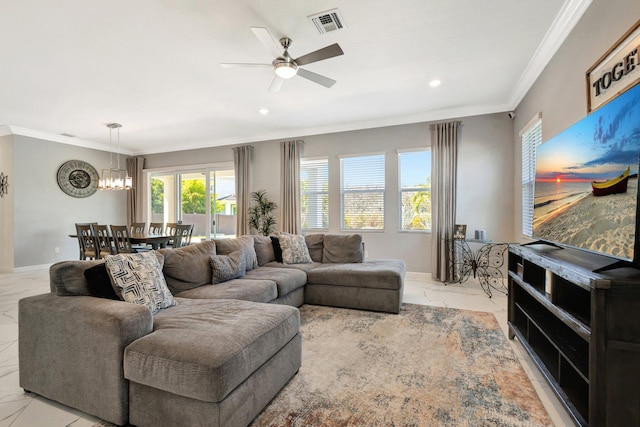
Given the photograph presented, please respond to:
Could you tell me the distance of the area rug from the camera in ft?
5.56

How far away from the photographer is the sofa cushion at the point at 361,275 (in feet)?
11.3

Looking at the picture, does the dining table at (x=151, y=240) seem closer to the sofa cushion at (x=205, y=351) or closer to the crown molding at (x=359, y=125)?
the crown molding at (x=359, y=125)

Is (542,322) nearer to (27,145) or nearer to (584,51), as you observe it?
(584,51)

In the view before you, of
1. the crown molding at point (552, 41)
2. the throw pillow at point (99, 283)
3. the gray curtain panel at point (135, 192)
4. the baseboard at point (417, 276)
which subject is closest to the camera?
the throw pillow at point (99, 283)

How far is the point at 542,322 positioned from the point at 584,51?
2156mm

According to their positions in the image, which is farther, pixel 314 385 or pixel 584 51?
pixel 584 51

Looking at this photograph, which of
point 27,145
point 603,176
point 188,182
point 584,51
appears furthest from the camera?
point 188,182

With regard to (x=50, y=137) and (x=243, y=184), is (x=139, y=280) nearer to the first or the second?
(x=243, y=184)

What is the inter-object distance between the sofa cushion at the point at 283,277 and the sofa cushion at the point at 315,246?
2.38 ft

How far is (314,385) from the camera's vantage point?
200 cm

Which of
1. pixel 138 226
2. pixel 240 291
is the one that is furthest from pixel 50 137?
pixel 240 291

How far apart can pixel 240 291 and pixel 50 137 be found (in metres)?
6.35

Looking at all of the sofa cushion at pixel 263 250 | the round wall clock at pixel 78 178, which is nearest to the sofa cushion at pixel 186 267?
the sofa cushion at pixel 263 250

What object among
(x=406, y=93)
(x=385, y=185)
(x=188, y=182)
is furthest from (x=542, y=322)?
(x=188, y=182)
